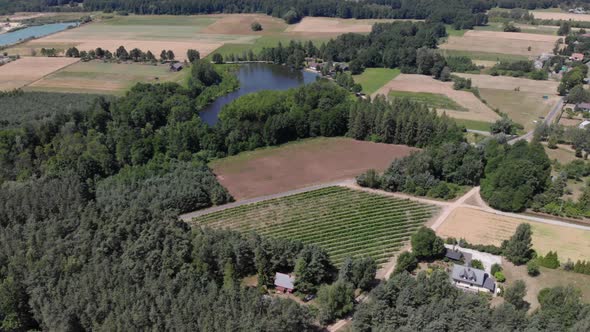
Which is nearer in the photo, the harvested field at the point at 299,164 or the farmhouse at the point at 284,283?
the farmhouse at the point at 284,283

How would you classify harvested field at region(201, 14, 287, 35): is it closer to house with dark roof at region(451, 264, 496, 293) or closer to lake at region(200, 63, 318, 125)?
lake at region(200, 63, 318, 125)

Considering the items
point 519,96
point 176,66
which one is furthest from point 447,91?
point 176,66

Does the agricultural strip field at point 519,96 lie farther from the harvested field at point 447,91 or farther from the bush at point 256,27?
the bush at point 256,27

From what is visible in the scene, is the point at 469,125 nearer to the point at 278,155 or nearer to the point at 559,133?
the point at 559,133

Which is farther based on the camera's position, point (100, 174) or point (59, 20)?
point (59, 20)

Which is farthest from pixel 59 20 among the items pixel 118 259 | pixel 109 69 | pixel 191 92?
pixel 118 259

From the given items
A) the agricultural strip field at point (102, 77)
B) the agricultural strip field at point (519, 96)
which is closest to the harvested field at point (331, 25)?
the agricultural strip field at point (519, 96)
